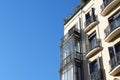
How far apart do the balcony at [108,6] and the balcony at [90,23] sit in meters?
1.22

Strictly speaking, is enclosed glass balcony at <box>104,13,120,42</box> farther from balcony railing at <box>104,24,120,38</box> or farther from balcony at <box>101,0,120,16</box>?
balcony at <box>101,0,120,16</box>

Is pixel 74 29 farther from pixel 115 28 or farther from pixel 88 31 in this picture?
pixel 115 28

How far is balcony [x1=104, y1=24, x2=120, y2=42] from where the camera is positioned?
74.5 feet

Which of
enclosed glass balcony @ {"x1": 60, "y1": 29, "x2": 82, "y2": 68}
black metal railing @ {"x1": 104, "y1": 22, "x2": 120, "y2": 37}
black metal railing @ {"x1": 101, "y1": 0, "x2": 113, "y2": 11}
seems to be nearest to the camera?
black metal railing @ {"x1": 104, "y1": 22, "x2": 120, "y2": 37}

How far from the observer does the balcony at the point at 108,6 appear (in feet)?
80.8

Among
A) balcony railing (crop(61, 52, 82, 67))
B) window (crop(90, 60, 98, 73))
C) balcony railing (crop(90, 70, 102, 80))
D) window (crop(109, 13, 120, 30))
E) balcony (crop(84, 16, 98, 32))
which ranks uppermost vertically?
balcony (crop(84, 16, 98, 32))

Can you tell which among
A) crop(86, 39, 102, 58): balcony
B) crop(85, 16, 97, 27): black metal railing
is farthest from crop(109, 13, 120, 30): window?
crop(85, 16, 97, 27): black metal railing

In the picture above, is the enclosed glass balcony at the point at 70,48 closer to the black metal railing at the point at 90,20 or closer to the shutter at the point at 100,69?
the black metal railing at the point at 90,20

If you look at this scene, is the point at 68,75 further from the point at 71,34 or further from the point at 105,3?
the point at 105,3

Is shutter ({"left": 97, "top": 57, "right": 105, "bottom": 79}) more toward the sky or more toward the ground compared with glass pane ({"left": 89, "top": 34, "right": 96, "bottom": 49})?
more toward the ground

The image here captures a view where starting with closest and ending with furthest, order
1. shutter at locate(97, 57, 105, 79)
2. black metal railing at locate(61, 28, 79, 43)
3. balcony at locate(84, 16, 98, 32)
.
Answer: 1. shutter at locate(97, 57, 105, 79)
2. balcony at locate(84, 16, 98, 32)
3. black metal railing at locate(61, 28, 79, 43)

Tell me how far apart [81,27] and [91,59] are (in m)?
4.96

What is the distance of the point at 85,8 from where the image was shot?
30.1 meters

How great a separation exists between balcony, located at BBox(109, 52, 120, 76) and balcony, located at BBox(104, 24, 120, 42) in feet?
6.10
